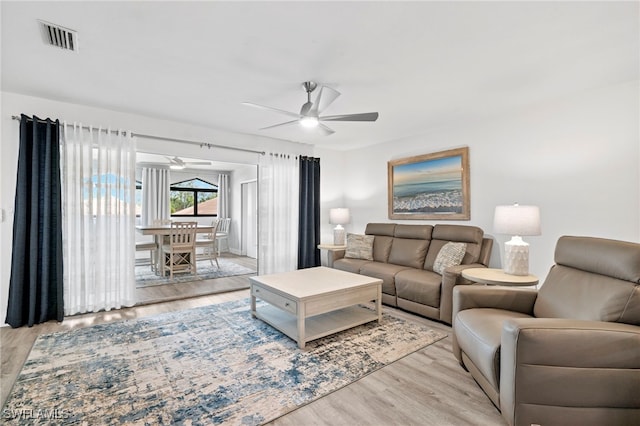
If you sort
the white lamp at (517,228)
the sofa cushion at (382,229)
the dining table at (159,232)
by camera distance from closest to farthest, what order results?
the white lamp at (517,228)
the sofa cushion at (382,229)
the dining table at (159,232)

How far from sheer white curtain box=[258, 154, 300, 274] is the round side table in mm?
2881

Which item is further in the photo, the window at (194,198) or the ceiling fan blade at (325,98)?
the window at (194,198)

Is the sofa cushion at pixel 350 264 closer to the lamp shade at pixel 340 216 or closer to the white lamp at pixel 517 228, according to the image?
the lamp shade at pixel 340 216

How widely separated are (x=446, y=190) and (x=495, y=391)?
2.91 m

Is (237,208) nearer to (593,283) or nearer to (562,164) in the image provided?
(562,164)

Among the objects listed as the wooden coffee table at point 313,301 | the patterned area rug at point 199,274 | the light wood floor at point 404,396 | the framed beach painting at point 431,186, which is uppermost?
the framed beach painting at point 431,186

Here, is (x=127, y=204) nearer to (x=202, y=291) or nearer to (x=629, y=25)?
(x=202, y=291)

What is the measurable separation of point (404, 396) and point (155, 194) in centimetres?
719

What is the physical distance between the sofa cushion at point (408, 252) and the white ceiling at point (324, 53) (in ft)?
5.75

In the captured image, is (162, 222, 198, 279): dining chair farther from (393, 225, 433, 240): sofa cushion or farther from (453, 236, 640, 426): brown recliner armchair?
(453, 236, 640, 426): brown recliner armchair

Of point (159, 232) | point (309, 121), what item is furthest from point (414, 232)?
point (159, 232)

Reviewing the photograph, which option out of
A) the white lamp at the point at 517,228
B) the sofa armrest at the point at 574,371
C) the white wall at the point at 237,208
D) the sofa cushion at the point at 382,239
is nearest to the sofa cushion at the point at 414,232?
the sofa cushion at the point at 382,239

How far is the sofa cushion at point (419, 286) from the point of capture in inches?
125

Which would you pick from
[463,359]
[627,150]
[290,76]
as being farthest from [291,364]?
[627,150]
